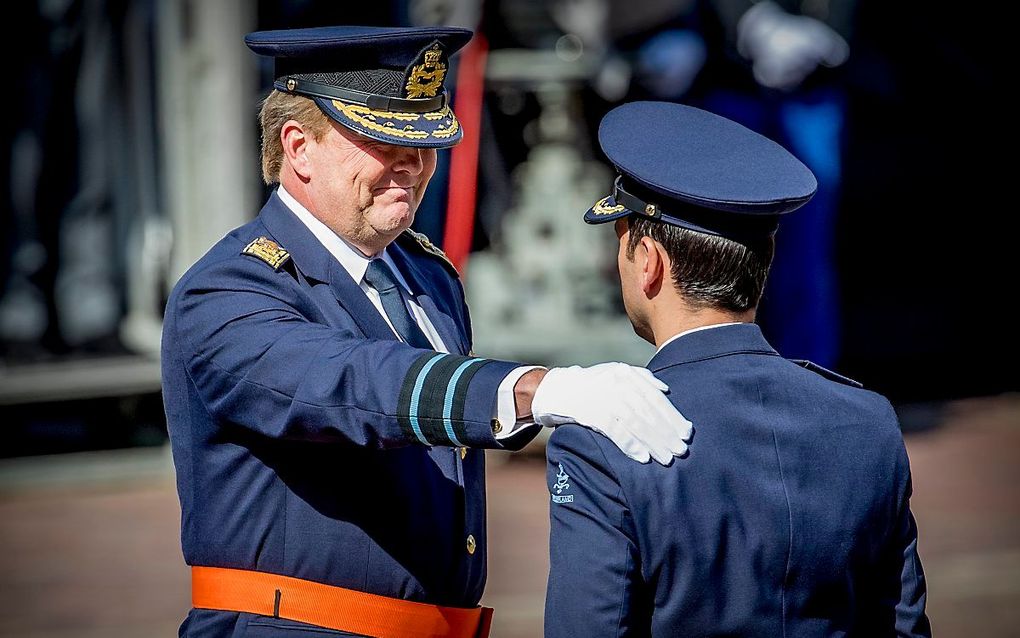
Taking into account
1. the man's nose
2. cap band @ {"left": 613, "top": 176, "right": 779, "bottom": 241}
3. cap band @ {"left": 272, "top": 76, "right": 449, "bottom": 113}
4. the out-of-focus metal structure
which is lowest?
the out-of-focus metal structure

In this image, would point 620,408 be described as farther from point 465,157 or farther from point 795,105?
point 795,105

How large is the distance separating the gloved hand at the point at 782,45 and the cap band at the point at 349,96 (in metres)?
4.74

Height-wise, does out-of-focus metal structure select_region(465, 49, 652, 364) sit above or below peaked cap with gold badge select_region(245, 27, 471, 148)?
below

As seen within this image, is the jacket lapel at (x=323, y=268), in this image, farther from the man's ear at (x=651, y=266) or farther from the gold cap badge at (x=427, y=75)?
the man's ear at (x=651, y=266)

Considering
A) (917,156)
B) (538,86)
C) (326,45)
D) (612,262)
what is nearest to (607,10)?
(538,86)

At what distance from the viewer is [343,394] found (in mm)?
2070

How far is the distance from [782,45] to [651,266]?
16.8 feet

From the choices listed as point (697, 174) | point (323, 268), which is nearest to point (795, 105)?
point (323, 268)

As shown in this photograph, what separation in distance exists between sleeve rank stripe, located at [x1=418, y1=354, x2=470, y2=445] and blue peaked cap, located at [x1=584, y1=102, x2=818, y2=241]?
0.34 metres

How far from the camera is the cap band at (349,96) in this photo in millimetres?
2447

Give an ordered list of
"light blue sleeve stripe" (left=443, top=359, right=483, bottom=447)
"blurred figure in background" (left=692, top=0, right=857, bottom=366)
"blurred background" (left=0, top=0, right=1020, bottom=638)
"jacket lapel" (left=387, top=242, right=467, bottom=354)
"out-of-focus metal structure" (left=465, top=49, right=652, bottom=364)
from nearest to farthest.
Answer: "light blue sleeve stripe" (left=443, top=359, right=483, bottom=447) < "jacket lapel" (left=387, top=242, right=467, bottom=354) < "blurred background" (left=0, top=0, right=1020, bottom=638) < "blurred figure in background" (left=692, top=0, right=857, bottom=366) < "out-of-focus metal structure" (left=465, top=49, right=652, bottom=364)

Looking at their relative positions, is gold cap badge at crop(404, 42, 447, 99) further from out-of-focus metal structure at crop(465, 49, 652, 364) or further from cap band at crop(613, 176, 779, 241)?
out-of-focus metal structure at crop(465, 49, 652, 364)

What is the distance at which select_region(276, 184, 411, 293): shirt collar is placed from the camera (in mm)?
2504

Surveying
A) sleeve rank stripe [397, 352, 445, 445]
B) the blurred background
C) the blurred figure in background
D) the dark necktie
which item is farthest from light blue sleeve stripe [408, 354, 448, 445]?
the blurred figure in background
